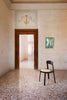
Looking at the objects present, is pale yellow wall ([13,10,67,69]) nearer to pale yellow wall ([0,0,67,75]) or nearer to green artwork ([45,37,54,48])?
pale yellow wall ([0,0,67,75])

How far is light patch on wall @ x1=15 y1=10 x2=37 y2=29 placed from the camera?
636 centimetres

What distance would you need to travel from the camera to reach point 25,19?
6383 millimetres

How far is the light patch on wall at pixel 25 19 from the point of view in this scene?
Result: 636cm

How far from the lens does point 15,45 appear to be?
21.2 feet

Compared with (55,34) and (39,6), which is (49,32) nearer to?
(55,34)

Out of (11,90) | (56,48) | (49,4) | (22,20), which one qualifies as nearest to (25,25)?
(22,20)

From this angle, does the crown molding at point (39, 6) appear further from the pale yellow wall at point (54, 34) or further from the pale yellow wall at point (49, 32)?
the pale yellow wall at point (54, 34)

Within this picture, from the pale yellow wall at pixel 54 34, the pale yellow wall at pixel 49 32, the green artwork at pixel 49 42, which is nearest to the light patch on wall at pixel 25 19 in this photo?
the pale yellow wall at pixel 49 32

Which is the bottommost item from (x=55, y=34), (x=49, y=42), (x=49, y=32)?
(x=49, y=42)

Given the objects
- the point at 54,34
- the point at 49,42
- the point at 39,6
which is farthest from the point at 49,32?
the point at 39,6

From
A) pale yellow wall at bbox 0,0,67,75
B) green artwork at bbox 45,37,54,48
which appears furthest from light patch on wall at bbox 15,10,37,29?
green artwork at bbox 45,37,54,48

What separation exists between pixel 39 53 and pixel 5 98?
3.95 m

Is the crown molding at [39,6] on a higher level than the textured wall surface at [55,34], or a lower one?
higher

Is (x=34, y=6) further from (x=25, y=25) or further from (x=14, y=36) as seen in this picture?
(x=14, y=36)
